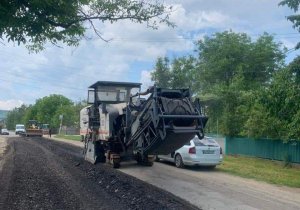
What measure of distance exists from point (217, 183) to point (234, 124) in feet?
49.7

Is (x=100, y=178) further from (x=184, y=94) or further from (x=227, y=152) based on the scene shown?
(x=227, y=152)

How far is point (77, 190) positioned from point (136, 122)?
3473 millimetres

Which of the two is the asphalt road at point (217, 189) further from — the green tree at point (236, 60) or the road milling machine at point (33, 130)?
the road milling machine at point (33, 130)

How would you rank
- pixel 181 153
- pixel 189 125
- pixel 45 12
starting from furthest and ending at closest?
pixel 181 153 < pixel 189 125 < pixel 45 12

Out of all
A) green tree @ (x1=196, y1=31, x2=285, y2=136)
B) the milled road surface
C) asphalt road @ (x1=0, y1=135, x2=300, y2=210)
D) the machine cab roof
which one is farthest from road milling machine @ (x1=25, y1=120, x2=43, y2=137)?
the milled road surface

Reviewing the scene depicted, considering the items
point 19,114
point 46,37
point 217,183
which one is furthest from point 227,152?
point 19,114

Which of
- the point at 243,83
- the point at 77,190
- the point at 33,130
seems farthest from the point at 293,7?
the point at 33,130

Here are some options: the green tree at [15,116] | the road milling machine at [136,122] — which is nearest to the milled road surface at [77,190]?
the road milling machine at [136,122]

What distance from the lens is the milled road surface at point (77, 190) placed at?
10.2m

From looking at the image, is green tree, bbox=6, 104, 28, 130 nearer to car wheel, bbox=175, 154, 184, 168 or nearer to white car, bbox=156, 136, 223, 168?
car wheel, bbox=175, 154, 184, 168

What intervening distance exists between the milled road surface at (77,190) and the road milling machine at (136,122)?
122 cm

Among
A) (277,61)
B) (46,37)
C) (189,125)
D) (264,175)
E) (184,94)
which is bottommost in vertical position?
(264,175)

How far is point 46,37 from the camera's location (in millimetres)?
12586

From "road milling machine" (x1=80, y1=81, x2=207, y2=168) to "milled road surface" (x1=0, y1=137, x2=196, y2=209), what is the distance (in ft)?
4.01
